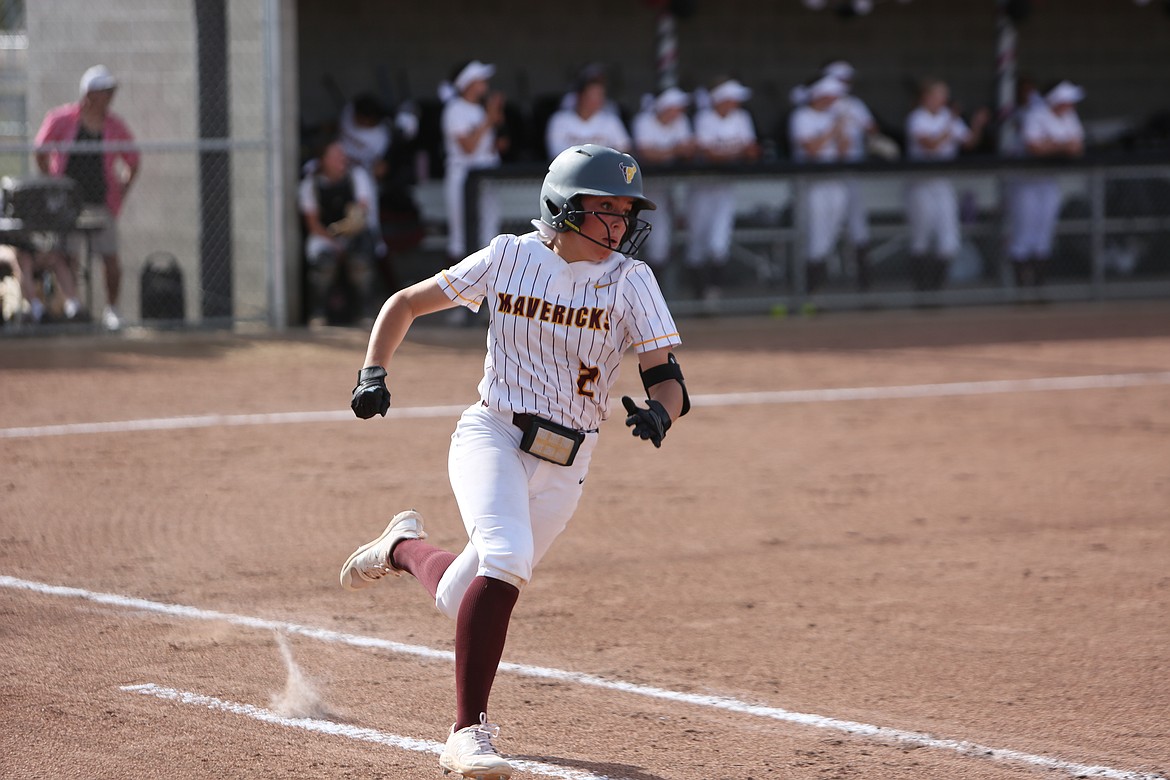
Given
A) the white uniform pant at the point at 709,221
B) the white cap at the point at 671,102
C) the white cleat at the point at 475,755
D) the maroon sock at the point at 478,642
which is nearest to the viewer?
the white cleat at the point at 475,755

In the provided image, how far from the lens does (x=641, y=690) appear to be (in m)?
4.75

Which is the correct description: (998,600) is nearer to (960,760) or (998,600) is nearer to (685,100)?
(960,760)

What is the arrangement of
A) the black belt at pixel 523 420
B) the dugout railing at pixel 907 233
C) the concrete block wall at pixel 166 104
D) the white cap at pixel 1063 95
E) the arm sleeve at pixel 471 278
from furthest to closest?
the white cap at pixel 1063 95
the dugout railing at pixel 907 233
the concrete block wall at pixel 166 104
the arm sleeve at pixel 471 278
the black belt at pixel 523 420

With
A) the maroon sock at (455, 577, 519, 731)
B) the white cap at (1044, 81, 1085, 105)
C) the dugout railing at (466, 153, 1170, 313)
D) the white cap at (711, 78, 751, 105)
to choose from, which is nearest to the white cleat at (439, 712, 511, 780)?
the maroon sock at (455, 577, 519, 731)

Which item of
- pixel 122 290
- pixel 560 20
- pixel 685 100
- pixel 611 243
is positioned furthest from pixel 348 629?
pixel 560 20

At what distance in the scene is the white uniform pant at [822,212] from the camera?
14617mm

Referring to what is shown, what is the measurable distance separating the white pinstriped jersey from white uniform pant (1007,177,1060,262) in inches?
462

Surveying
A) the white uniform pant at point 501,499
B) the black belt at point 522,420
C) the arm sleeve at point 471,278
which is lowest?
the white uniform pant at point 501,499

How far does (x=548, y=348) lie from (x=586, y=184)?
1.58ft

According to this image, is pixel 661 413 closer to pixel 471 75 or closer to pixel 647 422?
pixel 647 422

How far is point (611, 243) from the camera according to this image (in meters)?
4.28

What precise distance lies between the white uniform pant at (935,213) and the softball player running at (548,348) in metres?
11.2

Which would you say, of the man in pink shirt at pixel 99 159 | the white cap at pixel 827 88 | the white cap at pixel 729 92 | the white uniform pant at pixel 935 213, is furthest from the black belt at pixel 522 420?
the white cap at pixel 827 88

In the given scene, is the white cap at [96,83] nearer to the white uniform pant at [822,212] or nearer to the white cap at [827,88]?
the white uniform pant at [822,212]
